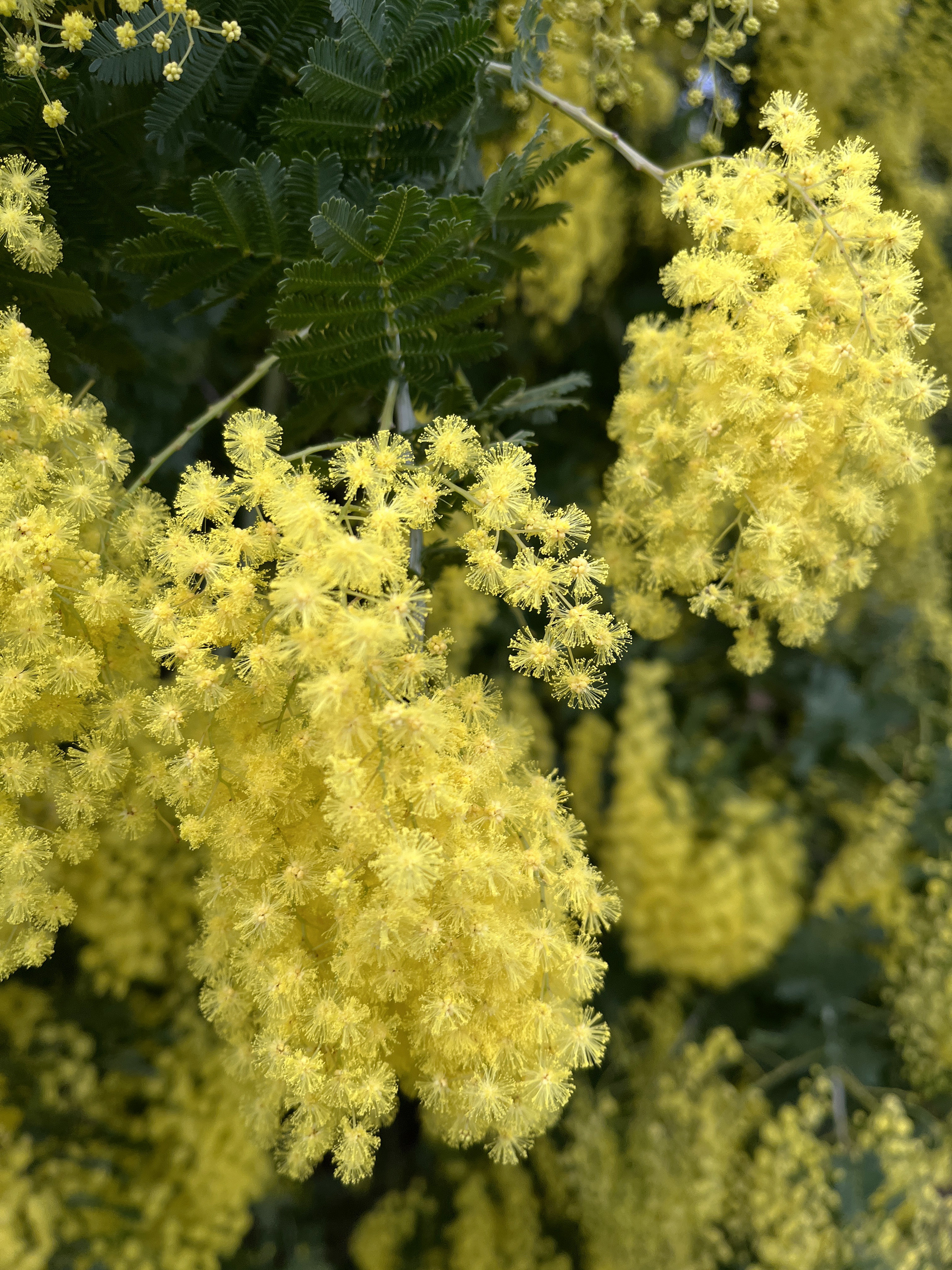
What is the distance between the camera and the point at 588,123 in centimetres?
124

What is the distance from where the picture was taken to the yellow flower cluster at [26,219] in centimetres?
102

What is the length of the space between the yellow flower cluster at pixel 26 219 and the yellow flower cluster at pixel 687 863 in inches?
69.8

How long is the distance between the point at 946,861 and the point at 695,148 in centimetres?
170

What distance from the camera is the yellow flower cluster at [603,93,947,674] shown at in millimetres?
1087

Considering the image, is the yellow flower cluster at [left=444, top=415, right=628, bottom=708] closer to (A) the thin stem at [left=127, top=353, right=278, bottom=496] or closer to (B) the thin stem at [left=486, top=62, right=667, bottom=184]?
(A) the thin stem at [left=127, top=353, right=278, bottom=496]

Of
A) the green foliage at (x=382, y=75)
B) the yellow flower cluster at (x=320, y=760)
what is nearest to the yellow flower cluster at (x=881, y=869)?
the yellow flower cluster at (x=320, y=760)

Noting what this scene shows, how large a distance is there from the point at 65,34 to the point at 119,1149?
6.46ft

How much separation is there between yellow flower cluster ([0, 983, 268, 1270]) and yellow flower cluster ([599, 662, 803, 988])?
42.7 inches

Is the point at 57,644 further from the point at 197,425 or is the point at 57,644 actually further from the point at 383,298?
the point at 383,298

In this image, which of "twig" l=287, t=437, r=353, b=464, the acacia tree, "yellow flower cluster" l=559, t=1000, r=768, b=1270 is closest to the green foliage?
the acacia tree

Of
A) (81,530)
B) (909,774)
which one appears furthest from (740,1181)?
(81,530)

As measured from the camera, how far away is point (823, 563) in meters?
1.22

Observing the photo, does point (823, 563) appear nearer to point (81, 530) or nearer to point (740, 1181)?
point (81, 530)

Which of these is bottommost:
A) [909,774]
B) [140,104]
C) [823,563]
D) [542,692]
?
[542,692]
